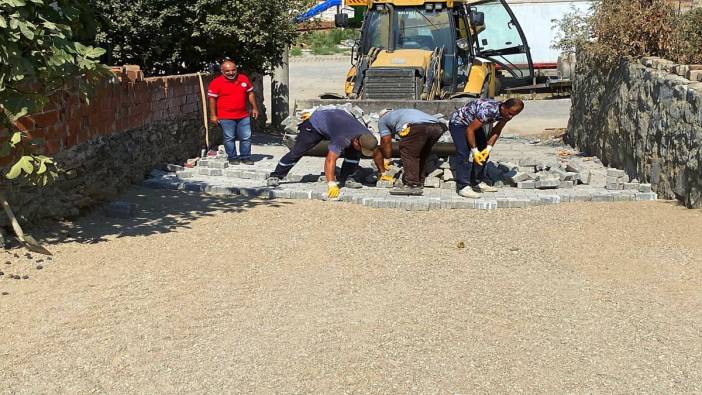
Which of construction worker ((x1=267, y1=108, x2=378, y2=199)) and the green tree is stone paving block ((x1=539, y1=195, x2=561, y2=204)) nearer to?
construction worker ((x1=267, y1=108, x2=378, y2=199))

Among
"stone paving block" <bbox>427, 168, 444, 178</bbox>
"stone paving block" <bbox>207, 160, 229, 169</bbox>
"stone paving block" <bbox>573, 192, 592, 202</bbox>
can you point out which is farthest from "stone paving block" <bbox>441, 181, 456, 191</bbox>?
"stone paving block" <bbox>207, 160, 229, 169</bbox>

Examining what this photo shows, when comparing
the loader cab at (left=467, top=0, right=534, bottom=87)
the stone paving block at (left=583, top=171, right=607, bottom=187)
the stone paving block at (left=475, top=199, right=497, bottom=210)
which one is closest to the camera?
the stone paving block at (left=475, top=199, right=497, bottom=210)

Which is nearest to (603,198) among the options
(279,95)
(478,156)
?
(478,156)

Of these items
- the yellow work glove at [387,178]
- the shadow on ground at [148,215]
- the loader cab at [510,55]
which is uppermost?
the loader cab at [510,55]

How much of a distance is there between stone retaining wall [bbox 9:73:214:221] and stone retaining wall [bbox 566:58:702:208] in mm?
6251

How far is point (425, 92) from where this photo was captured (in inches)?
528

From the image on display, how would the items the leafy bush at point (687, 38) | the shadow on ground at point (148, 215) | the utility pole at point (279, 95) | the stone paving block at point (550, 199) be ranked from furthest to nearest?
the utility pole at point (279, 95) → the leafy bush at point (687, 38) → the stone paving block at point (550, 199) → the shadow on ground at point (148, 215)

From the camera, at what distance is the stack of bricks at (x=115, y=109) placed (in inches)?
356

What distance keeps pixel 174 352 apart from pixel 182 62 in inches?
445

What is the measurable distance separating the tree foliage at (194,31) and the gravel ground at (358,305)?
5739 millimetres

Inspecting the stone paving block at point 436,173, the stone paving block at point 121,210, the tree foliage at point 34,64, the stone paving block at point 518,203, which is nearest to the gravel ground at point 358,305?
the stone paving block at point 121,210

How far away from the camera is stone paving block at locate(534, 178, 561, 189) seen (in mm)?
11406

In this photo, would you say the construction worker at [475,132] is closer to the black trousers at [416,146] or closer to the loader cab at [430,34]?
the black trousers at [416,146]

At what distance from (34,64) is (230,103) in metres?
5.77
